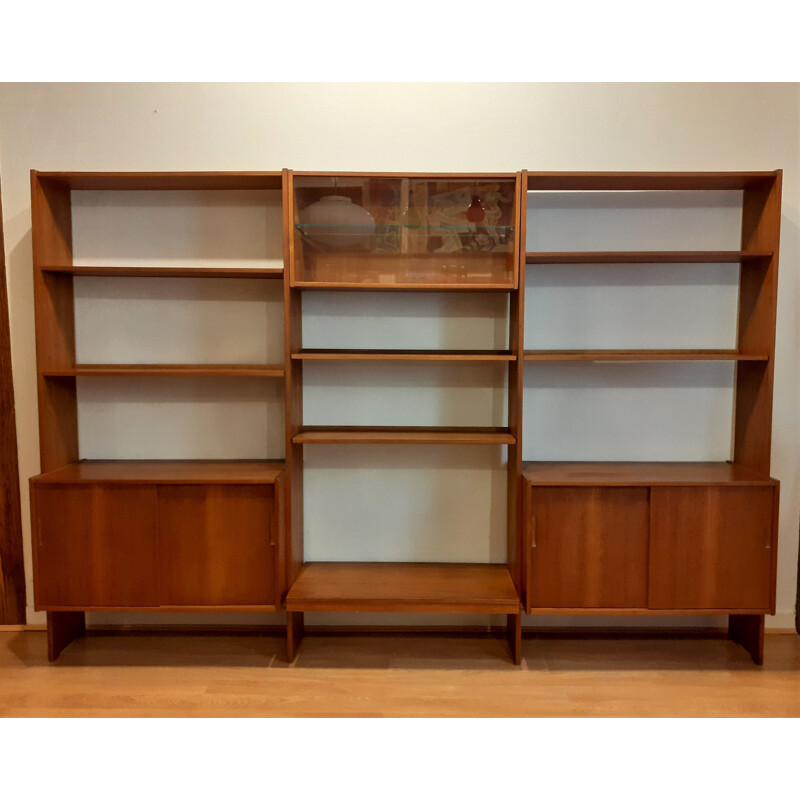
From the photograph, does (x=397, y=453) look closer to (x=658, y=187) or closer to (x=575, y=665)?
(x=575, y=665)

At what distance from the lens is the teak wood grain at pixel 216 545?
2.71 m

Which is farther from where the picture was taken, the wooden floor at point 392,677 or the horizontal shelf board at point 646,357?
the horizontal shelf board at point 646,357

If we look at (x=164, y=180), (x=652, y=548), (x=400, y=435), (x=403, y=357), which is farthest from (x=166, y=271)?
(x=652, y=548)

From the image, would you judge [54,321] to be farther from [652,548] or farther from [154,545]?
[652,548]

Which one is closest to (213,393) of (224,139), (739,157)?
(224,139)

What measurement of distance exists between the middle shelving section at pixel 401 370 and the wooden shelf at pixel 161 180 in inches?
7.3

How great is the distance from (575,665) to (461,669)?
0.49m

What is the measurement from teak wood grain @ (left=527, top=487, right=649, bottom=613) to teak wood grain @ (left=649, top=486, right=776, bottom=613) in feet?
0.23

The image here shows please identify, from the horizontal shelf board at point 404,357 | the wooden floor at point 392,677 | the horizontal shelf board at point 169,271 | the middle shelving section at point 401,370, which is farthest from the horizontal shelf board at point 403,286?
the wooden floor at point 392,677

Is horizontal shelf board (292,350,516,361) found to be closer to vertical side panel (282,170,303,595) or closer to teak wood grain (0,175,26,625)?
vertical side panel (282,170,303,595)

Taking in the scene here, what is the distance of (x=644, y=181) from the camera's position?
279 cm

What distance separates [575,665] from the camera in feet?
9.07

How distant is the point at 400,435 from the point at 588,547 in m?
0.92

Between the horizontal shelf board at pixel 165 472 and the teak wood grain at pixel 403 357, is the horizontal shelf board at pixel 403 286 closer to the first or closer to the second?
the teak wood grain at pixel 403 357
